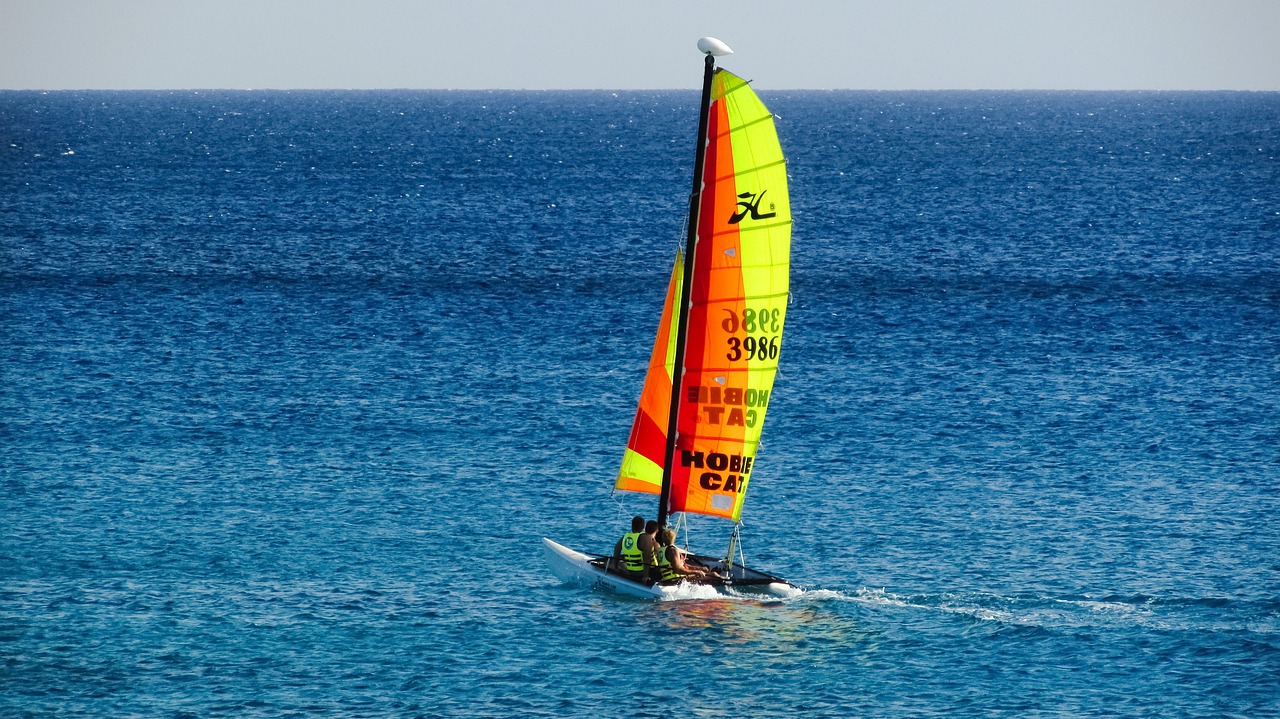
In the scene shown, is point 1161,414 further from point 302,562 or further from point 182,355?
point 182,355

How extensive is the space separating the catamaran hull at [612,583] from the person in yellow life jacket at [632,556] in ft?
0.85

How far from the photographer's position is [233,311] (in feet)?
287

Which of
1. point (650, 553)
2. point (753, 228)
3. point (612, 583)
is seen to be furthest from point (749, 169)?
point (612, 583)

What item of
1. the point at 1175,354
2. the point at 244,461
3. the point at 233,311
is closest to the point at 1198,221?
the point at 1175,354

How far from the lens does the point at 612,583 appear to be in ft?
136

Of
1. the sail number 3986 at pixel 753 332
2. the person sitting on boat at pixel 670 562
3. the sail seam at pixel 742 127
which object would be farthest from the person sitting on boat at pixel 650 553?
the sail seam at pixel 742 127

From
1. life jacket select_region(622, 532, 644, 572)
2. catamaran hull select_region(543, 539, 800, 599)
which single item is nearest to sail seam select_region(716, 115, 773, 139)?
life jacket select_region(622, 532, 644, 572)

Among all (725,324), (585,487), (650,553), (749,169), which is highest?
(749,169)

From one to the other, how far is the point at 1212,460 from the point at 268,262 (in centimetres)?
7194

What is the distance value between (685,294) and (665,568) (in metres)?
7.51

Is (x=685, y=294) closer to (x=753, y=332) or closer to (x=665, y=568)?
(x=753, y=332)

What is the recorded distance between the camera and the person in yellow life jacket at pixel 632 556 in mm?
40500

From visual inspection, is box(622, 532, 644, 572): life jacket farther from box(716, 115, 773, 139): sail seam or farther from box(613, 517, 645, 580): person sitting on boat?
box(716, 115, 773, 139): sail seam
